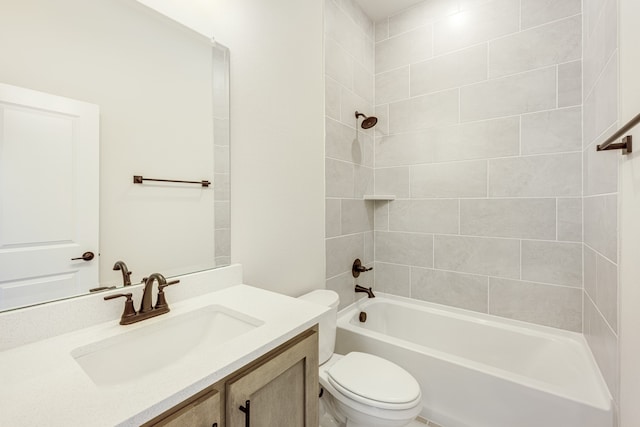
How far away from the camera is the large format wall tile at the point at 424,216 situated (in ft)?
6.93

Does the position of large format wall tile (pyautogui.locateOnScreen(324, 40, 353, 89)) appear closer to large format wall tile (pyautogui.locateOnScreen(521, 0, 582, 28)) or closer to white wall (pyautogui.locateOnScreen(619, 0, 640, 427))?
large format wall tile (pyautogui.locateOnScreen(521, 0, 582, 28))

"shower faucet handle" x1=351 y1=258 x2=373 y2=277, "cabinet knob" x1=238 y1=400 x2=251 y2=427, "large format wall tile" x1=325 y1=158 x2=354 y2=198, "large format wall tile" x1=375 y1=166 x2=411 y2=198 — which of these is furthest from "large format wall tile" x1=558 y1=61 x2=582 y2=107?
"cabinet knob" x1=238 y1=400 x2=251 y2=427

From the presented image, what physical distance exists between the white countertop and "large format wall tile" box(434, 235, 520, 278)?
5.05 feet

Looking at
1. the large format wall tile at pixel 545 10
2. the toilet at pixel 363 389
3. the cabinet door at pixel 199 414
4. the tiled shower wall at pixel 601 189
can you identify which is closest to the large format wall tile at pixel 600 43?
the tiled shower wall at pixel 601 189

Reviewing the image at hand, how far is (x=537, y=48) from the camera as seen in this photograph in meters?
1.79

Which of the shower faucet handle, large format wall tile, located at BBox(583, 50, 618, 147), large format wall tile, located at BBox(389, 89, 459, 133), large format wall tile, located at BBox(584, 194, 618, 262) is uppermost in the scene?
large format wall tile, located at BBox(389, 89, 459, 133)

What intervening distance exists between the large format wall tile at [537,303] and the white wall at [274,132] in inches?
49.2

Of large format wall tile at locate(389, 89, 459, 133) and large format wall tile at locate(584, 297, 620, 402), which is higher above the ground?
large format wall tile at locate(389, 89, 459, 133)

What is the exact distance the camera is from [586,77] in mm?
1586

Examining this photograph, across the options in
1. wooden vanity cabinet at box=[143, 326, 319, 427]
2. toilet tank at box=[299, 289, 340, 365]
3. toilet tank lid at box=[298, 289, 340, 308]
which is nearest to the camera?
wooden vanity cabinet at box=[143, 326, 319, 427]

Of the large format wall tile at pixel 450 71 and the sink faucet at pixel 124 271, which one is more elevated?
the large format wall tile at pixel 450 71

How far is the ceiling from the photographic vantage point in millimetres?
2184

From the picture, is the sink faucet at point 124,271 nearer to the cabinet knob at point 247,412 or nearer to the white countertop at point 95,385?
the white countertop at point 95,385

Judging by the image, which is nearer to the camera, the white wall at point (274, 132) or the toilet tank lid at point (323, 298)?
the white wall at point (274, 132)
